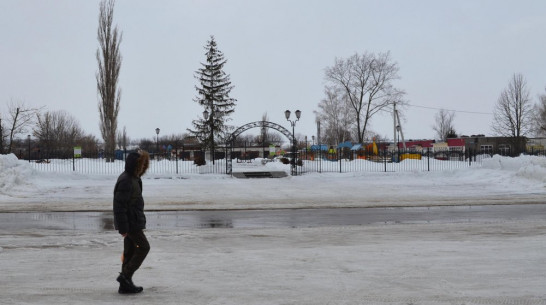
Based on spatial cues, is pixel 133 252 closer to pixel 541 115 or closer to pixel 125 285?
pixel 125 285

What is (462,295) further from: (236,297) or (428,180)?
(428,180)

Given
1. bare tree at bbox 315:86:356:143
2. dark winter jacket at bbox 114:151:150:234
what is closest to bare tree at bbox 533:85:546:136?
bare tree at bbox 315:86:356:143

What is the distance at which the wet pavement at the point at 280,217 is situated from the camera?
12156 mm

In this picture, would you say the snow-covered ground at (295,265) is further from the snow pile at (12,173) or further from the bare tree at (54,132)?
the bare tree at (54,132)

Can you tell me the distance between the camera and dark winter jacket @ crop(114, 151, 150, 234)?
222 inches

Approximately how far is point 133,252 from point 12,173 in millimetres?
19985

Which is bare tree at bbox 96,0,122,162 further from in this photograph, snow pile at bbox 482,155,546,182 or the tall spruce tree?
snow pile at bbox 482,155,546,182

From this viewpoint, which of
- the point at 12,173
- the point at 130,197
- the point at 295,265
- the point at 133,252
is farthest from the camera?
the point at 12,173

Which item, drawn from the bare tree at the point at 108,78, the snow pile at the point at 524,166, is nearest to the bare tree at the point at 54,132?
the bare tree at the point at 108,78

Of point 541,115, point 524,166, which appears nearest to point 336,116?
point 541,115

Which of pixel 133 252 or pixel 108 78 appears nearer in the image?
pixel 133 252

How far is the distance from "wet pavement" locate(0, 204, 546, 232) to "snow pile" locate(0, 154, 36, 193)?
7.73m

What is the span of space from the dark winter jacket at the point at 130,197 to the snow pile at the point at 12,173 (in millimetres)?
17001

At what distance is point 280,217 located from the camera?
13.7m
